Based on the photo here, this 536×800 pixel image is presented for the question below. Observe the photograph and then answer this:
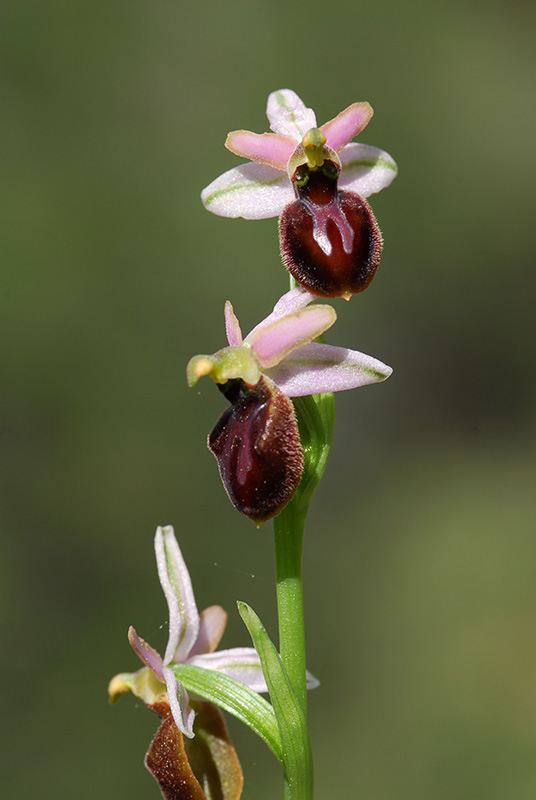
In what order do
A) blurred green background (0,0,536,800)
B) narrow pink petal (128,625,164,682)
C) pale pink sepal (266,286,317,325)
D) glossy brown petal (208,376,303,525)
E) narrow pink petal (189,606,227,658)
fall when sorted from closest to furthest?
glossy brown petal (208,376,303,525)
pale pink sepal (266,286,317,325)
narrow pink petal (128,625,164,682)
narrow pink petal (189,606,227,658)
blurred green background (0,0,536,800)

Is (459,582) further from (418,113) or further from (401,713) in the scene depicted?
(418,113)

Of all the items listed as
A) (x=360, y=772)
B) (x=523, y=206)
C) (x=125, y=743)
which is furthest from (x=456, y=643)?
(x=523, y=206)

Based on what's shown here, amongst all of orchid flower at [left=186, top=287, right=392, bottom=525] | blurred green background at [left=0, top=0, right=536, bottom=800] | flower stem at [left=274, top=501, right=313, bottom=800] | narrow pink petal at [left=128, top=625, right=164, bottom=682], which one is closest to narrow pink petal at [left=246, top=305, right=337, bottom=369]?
orchid flower at [left=186, top=287, right=392, bottom=525]

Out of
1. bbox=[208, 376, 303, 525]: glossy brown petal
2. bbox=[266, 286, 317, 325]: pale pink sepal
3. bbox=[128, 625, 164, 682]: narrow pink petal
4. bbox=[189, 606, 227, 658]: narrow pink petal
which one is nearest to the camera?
bbox=[208, 376, 303, 525]: glossy brown petal

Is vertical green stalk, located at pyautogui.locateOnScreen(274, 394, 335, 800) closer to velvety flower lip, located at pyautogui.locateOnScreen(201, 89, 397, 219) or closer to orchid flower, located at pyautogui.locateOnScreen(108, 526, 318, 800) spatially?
orchid flower, located at pyautogui.locateOnScreen(108, 526, 318, 800)

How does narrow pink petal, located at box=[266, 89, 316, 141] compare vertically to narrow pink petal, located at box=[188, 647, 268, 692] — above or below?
above

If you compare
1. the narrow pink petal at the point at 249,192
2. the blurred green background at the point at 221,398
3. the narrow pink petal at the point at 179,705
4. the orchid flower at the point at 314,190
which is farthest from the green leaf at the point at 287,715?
the blurred green background at the point at 221,398

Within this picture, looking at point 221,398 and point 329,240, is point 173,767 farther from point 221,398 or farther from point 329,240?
point 221,398
